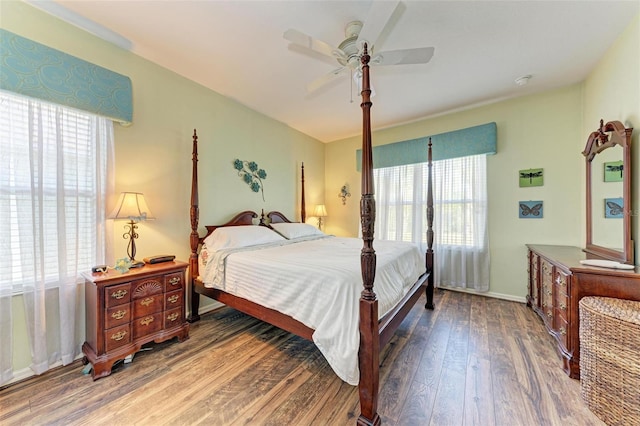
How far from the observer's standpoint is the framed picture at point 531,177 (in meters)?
3.12

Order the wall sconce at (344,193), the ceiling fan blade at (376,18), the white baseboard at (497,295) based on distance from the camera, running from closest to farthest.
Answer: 1. the ceiling fan blade at (376,18)
2. the white baseboard at (497,295)
3. the wall sconce at (344,193)

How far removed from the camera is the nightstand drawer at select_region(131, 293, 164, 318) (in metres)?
2.02

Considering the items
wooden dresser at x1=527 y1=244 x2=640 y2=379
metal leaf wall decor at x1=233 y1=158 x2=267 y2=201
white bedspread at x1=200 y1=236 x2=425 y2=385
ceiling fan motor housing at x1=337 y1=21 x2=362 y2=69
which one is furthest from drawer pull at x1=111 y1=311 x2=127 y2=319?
wooden dresser at x1=527 y1=244 x2=640 y2=379

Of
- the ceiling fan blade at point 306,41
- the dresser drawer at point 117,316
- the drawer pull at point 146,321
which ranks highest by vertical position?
the ceiling fan blade at point 306,41

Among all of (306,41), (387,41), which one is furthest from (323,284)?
(387,41)

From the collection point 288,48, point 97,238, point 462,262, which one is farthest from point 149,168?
point 462,262

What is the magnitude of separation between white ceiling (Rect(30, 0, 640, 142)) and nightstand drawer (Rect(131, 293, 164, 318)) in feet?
7.57

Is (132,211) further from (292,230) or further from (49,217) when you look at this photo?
(292,230)

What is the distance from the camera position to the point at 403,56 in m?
1.88

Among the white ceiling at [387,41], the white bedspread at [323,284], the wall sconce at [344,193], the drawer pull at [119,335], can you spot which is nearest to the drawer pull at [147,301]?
the drawer pull at [119,335]

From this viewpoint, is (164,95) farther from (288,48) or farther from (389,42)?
(389,42)

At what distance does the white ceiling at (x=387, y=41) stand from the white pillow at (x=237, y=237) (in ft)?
5.80

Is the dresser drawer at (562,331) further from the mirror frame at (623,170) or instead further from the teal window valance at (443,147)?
the teal window valance at (443,147)

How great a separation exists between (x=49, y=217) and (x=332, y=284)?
7.40 feet
